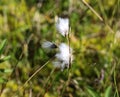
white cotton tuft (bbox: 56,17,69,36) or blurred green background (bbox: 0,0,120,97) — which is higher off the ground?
white cotton tuft (bbox: 56,17,69,36)

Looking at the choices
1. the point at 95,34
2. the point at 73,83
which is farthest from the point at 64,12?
the point at 73,83

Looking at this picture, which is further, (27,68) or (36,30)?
(36,30)

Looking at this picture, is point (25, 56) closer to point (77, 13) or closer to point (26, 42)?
point (26, 42)

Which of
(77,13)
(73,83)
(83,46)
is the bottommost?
(73,83)

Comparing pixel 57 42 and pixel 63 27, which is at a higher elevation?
pixel 63 27

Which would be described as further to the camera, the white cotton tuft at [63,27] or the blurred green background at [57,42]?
the blurred green background at [57,42]

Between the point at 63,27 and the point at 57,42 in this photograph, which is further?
the point at 57,42

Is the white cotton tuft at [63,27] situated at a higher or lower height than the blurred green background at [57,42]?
higher

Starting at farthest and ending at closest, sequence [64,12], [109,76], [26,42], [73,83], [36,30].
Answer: [64,12] → [36,30] → [26,42] → [73,83] → [109,76]
